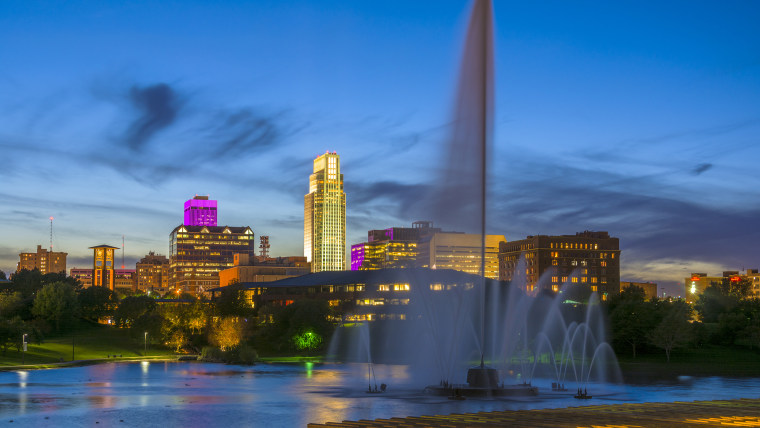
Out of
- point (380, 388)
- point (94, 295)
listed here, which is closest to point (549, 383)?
point (380, 388)

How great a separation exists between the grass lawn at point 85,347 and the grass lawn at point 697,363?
70060 mm

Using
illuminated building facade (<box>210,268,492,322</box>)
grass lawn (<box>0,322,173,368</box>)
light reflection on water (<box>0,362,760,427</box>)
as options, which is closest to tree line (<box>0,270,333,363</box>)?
grass lawn (<box>0,322,173,368</box>)

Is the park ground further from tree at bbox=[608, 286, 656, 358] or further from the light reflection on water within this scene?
the light reflection on water

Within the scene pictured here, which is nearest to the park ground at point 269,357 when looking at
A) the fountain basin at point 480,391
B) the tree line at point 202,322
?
the tree line at point 202,322

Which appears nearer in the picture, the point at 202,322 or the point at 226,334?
the point at 226,334

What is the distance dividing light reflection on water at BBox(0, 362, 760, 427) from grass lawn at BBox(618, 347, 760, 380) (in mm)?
8006

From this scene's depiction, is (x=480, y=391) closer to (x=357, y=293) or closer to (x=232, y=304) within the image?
(x=232, y=304)

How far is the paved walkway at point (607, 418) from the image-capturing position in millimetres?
27609

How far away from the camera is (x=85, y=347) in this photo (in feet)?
392

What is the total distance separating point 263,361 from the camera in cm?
10944

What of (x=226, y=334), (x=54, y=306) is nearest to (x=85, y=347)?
(x=226, y=334)

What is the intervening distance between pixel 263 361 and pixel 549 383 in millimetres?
53880

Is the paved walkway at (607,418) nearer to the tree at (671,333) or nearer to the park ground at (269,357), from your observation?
the park ground at (269,357)

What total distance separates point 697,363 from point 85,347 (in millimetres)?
88037
